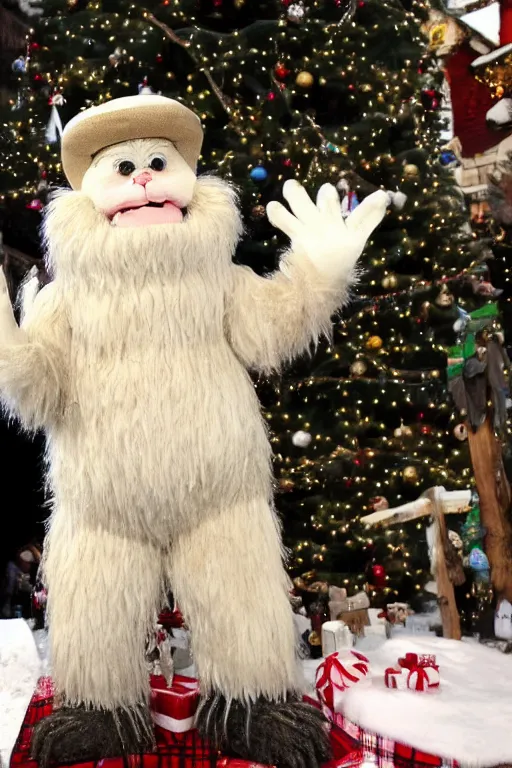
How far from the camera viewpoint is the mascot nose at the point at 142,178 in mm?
1381

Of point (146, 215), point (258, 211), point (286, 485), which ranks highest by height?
point (258, 211)

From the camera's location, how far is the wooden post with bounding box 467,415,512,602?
2379 millimetres

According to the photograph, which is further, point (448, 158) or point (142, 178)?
point (448, 158)

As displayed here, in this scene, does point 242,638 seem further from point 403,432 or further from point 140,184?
point 403,432

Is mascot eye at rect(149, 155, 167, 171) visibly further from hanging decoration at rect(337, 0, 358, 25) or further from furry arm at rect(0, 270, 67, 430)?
hanging decoration at rect(337, 0, 358, 25)

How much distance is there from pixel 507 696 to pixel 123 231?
146 cm

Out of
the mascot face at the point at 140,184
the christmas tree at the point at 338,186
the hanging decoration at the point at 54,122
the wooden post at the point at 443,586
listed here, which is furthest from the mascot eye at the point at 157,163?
the wooden post at the point at 443,586

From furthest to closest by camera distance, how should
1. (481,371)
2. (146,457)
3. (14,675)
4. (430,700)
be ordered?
(481,371), (14,675), (430,700), (146,457)

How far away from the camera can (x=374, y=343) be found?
245 cm

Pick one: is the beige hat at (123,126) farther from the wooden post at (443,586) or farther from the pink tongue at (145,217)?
the wooden post at (443,586)

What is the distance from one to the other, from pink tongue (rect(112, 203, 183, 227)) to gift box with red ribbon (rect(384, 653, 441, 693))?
3.95 feet

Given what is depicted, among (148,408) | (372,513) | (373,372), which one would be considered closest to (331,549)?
(372,513)

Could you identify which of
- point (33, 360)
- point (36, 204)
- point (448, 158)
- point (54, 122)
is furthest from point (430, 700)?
point (54, 122)

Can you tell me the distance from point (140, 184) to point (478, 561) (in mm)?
1810
